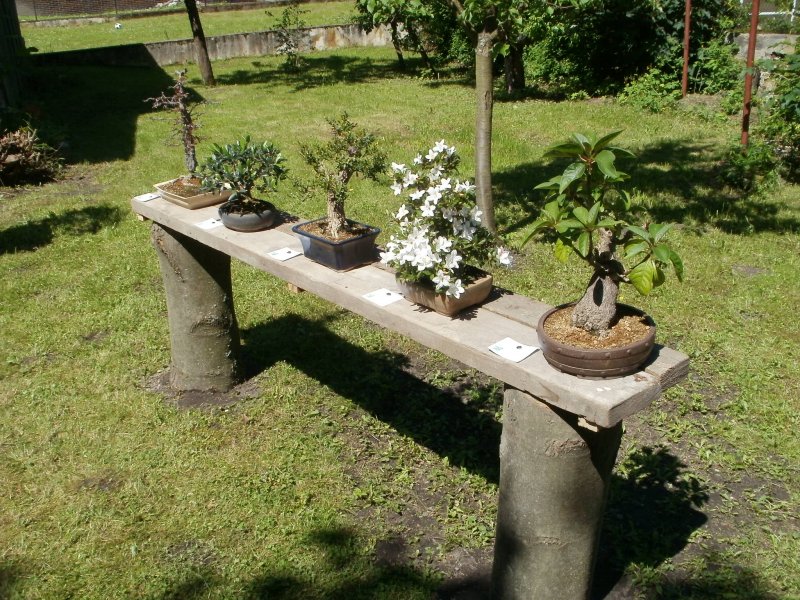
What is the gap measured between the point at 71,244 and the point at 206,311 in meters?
3.67

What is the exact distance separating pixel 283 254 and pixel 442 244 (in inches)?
44.8

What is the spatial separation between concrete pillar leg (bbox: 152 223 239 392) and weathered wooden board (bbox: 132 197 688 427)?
34 centimetres

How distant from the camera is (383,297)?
11.0ft

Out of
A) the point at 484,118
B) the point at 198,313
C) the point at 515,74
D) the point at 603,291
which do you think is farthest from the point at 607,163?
the point at 515,74

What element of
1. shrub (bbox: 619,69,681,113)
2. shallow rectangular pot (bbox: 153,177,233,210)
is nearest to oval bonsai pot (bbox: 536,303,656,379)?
shallow rectangular pot (bbox: 153,177,233,210)

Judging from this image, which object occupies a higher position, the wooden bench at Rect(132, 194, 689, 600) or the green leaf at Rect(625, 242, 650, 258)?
the green leaf at Rect(625, 242, 650, 258)

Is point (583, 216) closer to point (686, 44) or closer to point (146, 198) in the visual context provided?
point (146, 198)

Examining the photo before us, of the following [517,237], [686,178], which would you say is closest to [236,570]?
[517,237]

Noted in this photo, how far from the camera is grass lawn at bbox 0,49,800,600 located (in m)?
3.67

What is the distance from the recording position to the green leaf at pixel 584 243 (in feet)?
8.36

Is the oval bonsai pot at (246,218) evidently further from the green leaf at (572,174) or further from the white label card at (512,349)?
the green leaf at (572,174)

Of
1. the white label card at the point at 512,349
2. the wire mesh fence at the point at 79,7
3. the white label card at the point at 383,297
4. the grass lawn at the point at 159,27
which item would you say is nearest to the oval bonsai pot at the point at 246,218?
the white label card at the point at 383,297

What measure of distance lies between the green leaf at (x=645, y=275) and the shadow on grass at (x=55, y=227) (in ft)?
22.6

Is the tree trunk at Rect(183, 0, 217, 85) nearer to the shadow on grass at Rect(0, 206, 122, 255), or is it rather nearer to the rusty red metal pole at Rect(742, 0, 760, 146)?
the shadow on grass at Rect(0, 206, 122, 255)
